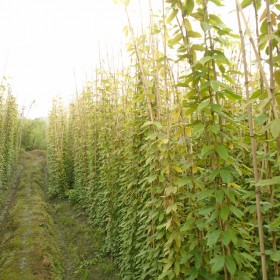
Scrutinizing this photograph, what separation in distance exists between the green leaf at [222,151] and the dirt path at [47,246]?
11.7ft

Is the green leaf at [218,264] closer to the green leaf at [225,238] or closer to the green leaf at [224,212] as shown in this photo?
the green leaf at [225,238]

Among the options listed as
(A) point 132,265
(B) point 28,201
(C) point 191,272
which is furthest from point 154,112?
(B) point 28,201

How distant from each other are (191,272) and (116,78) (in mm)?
3959

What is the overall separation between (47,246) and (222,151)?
14.8 ft

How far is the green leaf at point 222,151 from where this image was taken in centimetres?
158

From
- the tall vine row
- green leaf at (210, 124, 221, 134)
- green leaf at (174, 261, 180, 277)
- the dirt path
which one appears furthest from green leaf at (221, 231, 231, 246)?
the dirt path

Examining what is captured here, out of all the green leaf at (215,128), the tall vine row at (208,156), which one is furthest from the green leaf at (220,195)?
the green leaf at (215,128)

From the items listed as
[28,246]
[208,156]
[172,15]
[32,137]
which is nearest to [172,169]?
[208,156]

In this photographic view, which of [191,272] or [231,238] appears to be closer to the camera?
[231,238]

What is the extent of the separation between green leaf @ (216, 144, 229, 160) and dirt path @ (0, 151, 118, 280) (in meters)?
3.55

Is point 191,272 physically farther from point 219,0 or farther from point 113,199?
point 113,199

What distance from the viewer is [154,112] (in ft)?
9.99

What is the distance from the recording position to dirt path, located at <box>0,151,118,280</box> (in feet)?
14.4

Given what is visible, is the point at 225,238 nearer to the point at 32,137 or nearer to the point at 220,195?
the point at 220,195
